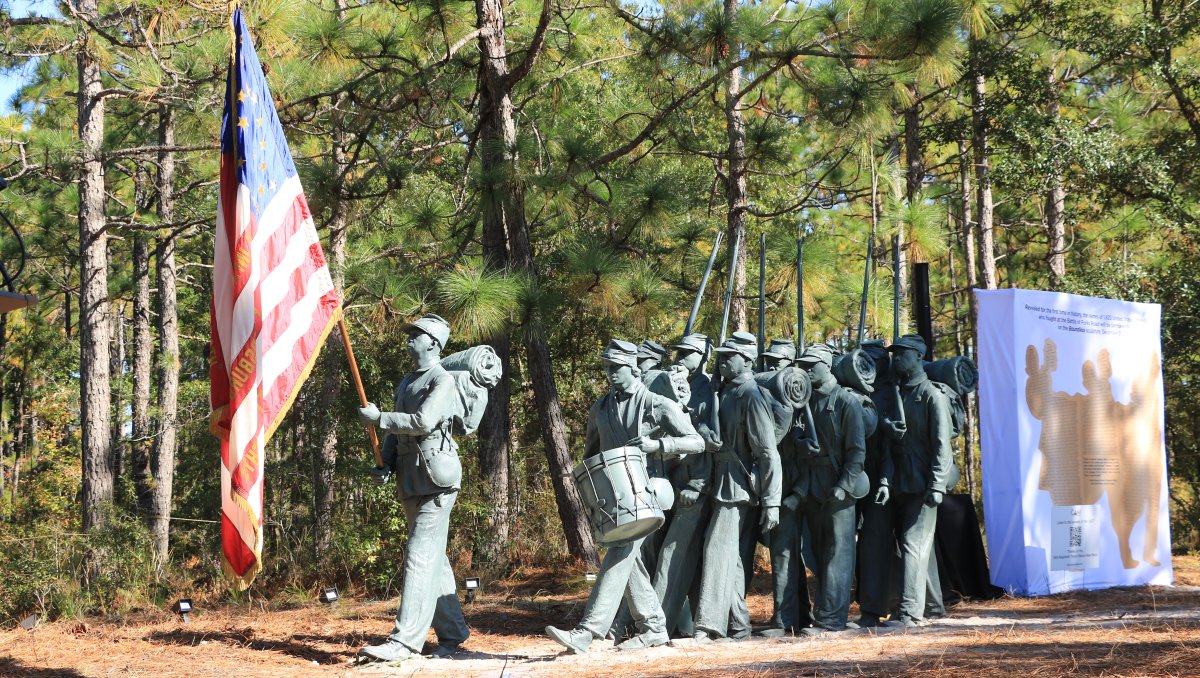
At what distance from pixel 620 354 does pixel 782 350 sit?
180 centimetres

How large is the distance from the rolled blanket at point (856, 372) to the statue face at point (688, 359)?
1.15 metres

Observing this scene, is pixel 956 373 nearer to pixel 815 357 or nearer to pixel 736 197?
pixel 815 357

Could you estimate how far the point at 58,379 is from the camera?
918 inches

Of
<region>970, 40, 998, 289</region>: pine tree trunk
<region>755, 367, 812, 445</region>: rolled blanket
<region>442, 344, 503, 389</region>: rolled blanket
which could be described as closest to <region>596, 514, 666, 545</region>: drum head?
<region>442, 344, 503, 389</region>: rolled blanket

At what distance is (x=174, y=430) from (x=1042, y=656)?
41.2ft

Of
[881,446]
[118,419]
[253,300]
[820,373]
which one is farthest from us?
[118,419]

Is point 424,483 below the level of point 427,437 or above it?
below

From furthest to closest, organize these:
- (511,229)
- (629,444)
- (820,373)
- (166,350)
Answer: (166,350) → (511,229) → (820,373) → (629,444)

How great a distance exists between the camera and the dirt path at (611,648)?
22.0ft

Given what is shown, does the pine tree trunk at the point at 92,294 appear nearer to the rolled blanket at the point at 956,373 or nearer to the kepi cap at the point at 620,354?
the kepi cap at the point at 620,354

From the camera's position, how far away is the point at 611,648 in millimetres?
7527

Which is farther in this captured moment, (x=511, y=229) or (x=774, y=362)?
(x=511, y=229)

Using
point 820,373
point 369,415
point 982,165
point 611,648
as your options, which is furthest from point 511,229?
point 982,165

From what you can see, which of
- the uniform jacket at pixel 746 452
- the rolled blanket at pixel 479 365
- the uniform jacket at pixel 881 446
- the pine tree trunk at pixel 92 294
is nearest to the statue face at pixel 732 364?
the uniform jacket at pixel 746 452
